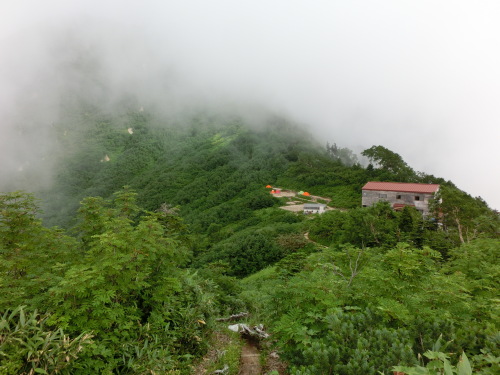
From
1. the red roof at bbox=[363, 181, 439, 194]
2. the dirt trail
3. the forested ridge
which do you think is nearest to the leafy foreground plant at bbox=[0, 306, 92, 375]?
the forested ridge

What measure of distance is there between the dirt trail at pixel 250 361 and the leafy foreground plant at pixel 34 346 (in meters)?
3.78

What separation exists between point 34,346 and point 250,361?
15.8 ft

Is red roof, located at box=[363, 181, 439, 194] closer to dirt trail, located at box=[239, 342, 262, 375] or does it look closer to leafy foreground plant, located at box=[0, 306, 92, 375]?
dirt trail, located at box=[239, 342, 262, 375]

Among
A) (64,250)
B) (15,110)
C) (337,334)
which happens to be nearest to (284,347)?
(337,334)

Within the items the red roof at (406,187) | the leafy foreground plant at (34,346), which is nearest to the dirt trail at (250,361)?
the leafy foreground plant at (34,346)

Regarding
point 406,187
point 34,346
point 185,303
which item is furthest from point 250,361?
point 406,187

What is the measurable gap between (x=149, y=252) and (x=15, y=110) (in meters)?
215

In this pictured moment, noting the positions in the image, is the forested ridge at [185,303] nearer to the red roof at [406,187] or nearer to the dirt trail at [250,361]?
the dirt trail at [250,361]

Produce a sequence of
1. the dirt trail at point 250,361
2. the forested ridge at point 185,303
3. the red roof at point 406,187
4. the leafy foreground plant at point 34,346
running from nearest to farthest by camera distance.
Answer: the forested ridge at point 185,303
the leafy foreground plant at point 34,346
the dirt trail at point 250,361
the red roof at point 406,187

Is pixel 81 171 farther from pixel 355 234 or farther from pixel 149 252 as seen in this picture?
pixel 149 252

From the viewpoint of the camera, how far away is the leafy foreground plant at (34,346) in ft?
14.9

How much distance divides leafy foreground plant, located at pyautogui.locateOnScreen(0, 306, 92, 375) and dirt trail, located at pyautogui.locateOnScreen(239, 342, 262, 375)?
149 inches

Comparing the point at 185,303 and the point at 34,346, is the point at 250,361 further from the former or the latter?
the point at 34,346

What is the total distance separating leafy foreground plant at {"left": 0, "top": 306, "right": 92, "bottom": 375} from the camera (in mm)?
4530
